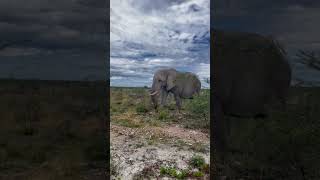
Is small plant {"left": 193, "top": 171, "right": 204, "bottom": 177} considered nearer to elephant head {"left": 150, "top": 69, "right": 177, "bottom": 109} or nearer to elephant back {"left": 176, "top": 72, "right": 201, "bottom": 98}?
elephant head {"left": 150, "top": 69, "right": 177, "bottom": 109}

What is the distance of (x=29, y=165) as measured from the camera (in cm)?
455

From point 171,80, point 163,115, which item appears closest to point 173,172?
point 163,115

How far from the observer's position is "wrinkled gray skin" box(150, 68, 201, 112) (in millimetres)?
8391

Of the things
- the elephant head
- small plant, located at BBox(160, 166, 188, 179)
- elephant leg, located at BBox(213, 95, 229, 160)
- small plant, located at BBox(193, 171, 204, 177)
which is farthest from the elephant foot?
the elephant head

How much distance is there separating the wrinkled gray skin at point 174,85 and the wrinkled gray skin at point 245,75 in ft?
9.77

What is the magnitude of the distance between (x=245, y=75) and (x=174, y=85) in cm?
359

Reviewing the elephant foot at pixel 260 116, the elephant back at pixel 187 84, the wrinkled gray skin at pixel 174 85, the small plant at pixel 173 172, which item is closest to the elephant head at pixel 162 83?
the wrinkled gray skin at pixel 174 85

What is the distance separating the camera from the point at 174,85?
28.4 feet

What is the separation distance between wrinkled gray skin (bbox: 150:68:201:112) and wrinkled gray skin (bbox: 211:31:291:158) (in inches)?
117

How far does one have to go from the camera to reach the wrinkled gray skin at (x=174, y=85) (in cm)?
839

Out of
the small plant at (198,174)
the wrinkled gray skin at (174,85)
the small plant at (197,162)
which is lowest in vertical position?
the small plant at (198,174)

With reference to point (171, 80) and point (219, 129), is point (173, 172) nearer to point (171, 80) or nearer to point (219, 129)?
point (219, 129)

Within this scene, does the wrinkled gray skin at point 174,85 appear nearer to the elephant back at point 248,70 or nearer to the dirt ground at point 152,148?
the dirt ground at point 152,148

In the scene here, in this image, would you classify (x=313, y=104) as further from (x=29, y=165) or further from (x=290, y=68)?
(x=29, y=165)
